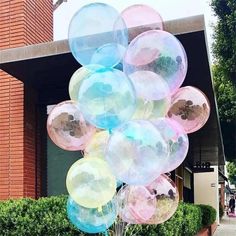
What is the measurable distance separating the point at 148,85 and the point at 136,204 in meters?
1.13

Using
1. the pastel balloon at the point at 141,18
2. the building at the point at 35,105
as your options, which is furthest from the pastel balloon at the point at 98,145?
the building at the point at 35,105

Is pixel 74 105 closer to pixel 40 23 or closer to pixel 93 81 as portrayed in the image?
pixel 93 81

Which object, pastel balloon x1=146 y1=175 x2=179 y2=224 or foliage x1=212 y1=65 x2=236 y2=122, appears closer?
pastel balloon x1=146 y1=175 x2=179 y2=224

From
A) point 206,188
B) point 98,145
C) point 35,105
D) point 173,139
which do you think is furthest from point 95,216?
point 206,188

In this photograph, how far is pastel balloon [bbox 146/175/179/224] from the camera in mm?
4953

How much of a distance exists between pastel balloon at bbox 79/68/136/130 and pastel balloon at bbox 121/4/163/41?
0.80m

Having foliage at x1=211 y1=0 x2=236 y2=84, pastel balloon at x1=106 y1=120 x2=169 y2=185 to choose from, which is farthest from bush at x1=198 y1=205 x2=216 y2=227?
pastel balloon at x1=106 y1=120 x2=169 y2=185

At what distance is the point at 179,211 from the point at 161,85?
4.54 meters

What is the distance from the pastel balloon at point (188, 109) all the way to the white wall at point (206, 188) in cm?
2114

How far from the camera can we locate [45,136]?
913 cm

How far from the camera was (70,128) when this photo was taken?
5.09m

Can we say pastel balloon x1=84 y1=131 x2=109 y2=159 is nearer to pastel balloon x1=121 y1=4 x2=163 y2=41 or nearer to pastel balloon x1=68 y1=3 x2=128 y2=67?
pastel balloon x1=68 y1=3 x2=128 y2=67

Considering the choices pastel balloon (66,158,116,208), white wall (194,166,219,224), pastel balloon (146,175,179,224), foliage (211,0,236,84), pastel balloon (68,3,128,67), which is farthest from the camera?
white wall (194,166,219,224)

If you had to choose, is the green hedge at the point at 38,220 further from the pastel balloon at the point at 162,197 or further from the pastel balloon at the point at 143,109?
the pastel balloon at the point at 143,109
